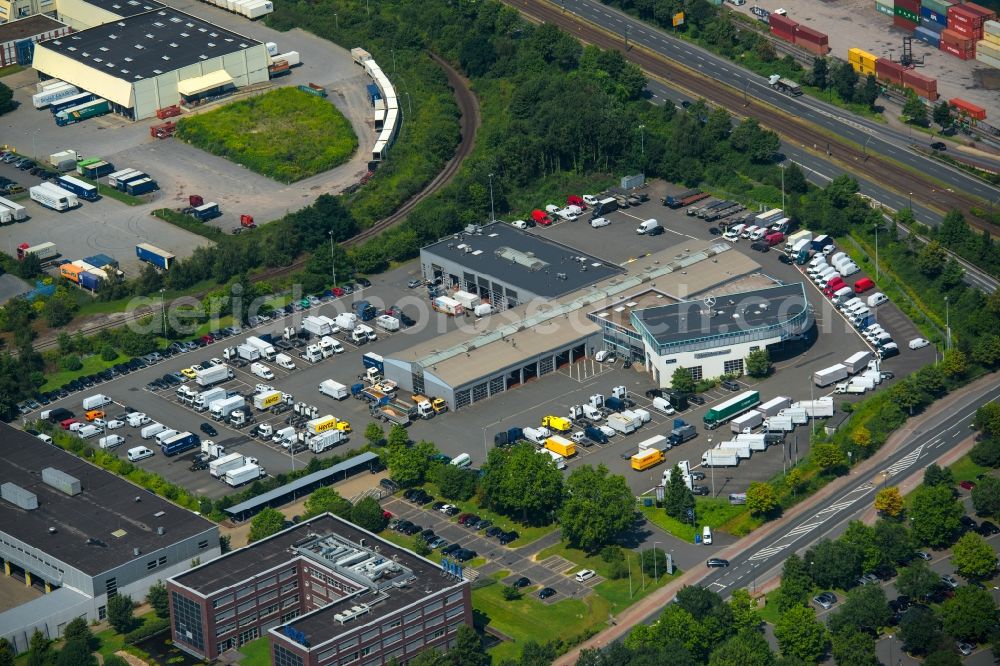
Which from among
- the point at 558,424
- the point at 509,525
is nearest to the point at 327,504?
the point at 509,525

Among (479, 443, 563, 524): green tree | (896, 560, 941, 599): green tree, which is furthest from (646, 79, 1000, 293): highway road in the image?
(479, 443, 563, 524): green tree

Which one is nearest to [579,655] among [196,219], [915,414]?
[915,414]

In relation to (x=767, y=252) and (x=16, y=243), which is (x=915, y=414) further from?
(x=16, y=243)

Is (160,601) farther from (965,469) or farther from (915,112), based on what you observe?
(915,112)

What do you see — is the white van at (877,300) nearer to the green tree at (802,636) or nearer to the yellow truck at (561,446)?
the yellow truck at (561,446)

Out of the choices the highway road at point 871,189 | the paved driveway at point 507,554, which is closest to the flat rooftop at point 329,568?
the paved driveway at point 507,554

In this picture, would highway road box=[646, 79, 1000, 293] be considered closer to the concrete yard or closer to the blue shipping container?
the concrete yard

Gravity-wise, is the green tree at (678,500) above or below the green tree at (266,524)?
above
